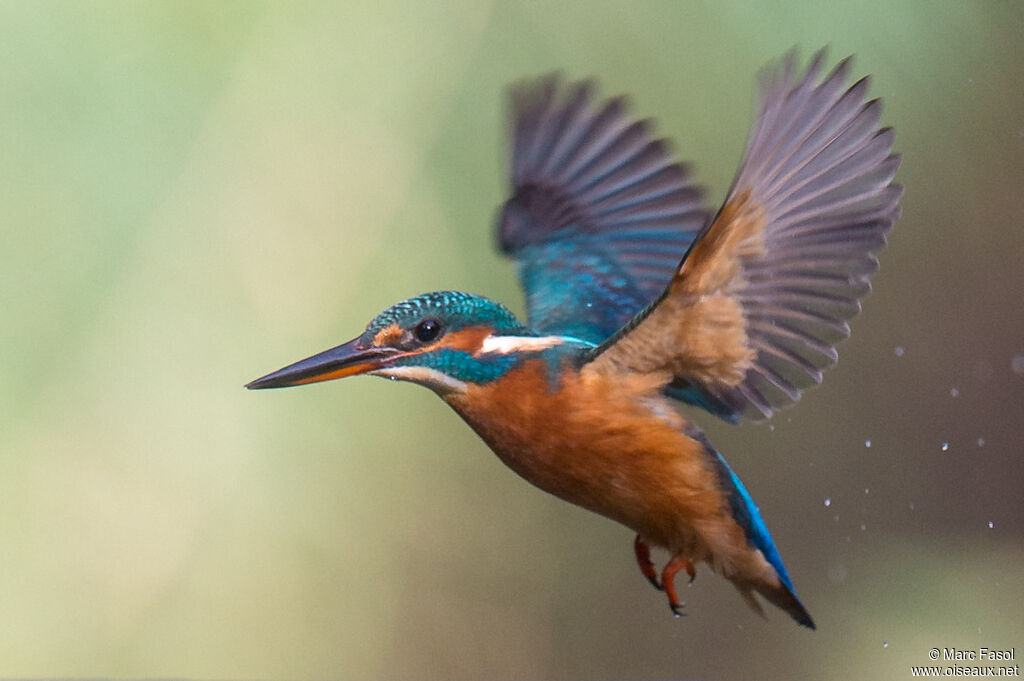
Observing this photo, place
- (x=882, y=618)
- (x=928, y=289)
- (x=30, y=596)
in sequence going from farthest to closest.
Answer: (x=928, y=289)
(x=30, y=596)
(x=882, y=618)

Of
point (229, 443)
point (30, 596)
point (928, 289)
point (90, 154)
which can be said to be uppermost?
point (928, 289)

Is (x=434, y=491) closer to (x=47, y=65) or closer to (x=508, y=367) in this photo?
(x=47, y=65)

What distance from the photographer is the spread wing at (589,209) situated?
2580 millimetres

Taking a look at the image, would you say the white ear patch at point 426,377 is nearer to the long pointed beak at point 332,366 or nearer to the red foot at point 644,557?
the long pointed beak at point 332,366

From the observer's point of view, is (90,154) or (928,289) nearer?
(90,154)

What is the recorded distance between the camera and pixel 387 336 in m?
1.94

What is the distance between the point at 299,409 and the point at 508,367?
1668 millimetres

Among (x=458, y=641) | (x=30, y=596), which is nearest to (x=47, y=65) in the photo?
(x=30, y=596)

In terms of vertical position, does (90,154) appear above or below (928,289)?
below

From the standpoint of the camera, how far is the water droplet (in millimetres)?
3662

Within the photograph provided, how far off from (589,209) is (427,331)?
2.65 ft

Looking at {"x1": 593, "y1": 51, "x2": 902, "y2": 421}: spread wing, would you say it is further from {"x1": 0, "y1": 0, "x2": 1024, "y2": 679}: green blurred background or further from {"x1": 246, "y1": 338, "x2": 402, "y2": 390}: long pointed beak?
{"x1": 0, "y1": 0, "x2": 1024, "y2": 679}: green blurred background

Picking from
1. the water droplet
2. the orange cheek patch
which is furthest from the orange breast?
Result: the water droplet

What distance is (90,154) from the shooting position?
342cm
